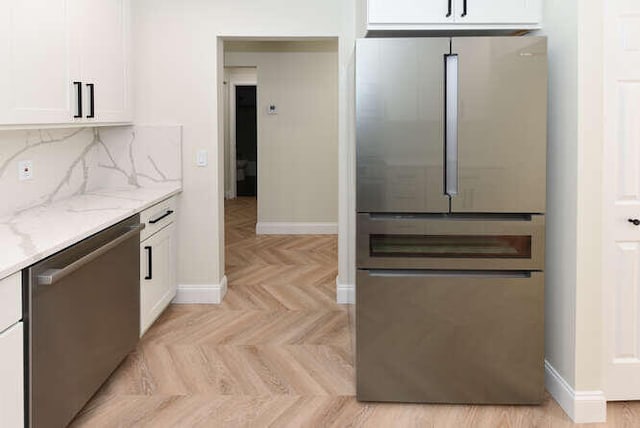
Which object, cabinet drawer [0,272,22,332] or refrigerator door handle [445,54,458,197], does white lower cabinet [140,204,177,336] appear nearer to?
cabinet drawer [0,272,22,332]

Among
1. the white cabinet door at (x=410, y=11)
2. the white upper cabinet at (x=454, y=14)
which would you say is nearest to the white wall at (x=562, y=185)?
the white upper cabinet at (x=454, y=14)

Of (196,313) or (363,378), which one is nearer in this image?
(363,378)

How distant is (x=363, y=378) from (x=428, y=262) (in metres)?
0.65

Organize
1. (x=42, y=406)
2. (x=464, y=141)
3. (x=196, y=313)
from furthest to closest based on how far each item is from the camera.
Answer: (x=196, y=313), (x=464, y=141), (x=42, y=406)

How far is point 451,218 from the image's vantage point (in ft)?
8.71

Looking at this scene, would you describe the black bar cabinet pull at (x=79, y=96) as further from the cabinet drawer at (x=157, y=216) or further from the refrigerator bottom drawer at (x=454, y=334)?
the refrigerator bottom drawer at (x=454, y=334)

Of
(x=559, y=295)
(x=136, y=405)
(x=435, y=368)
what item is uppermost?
(x=559, y=295)

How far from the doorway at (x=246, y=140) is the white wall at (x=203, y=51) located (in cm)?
639

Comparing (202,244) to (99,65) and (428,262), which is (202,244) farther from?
(428,262)

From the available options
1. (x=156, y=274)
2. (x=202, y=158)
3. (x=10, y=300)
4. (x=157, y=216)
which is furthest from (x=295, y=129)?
(x=10, y=300)

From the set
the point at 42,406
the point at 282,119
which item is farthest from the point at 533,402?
the point at 282,119

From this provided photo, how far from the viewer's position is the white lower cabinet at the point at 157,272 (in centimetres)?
338

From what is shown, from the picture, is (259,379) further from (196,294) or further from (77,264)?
(196,294)

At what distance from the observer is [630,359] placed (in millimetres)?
2658
